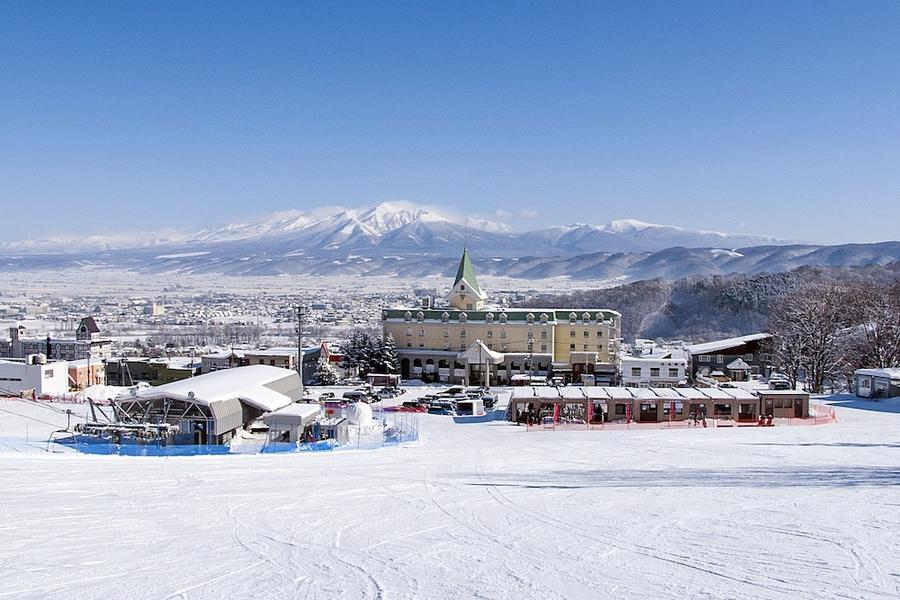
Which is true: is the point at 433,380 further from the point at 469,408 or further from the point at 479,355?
the point at 469,408

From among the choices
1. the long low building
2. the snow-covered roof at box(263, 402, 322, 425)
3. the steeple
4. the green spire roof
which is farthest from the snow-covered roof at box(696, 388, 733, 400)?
the green spire roof

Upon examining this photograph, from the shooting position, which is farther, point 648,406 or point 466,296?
point 466,296

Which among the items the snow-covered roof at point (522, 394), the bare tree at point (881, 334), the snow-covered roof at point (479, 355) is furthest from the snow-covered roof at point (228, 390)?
the bare tree at point (881, 334)

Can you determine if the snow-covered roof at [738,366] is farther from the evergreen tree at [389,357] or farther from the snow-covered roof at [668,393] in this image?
the evergreen tree at [389,357]

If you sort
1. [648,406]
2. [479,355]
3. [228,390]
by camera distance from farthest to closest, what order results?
1. [479,355]
2. [648,406]
3. [228,390]

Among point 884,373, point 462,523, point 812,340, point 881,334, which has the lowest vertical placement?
point 462,523

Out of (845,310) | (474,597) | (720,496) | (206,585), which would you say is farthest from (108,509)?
(845,310)

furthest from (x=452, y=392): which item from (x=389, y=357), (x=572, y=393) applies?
(x=572, y=393)
